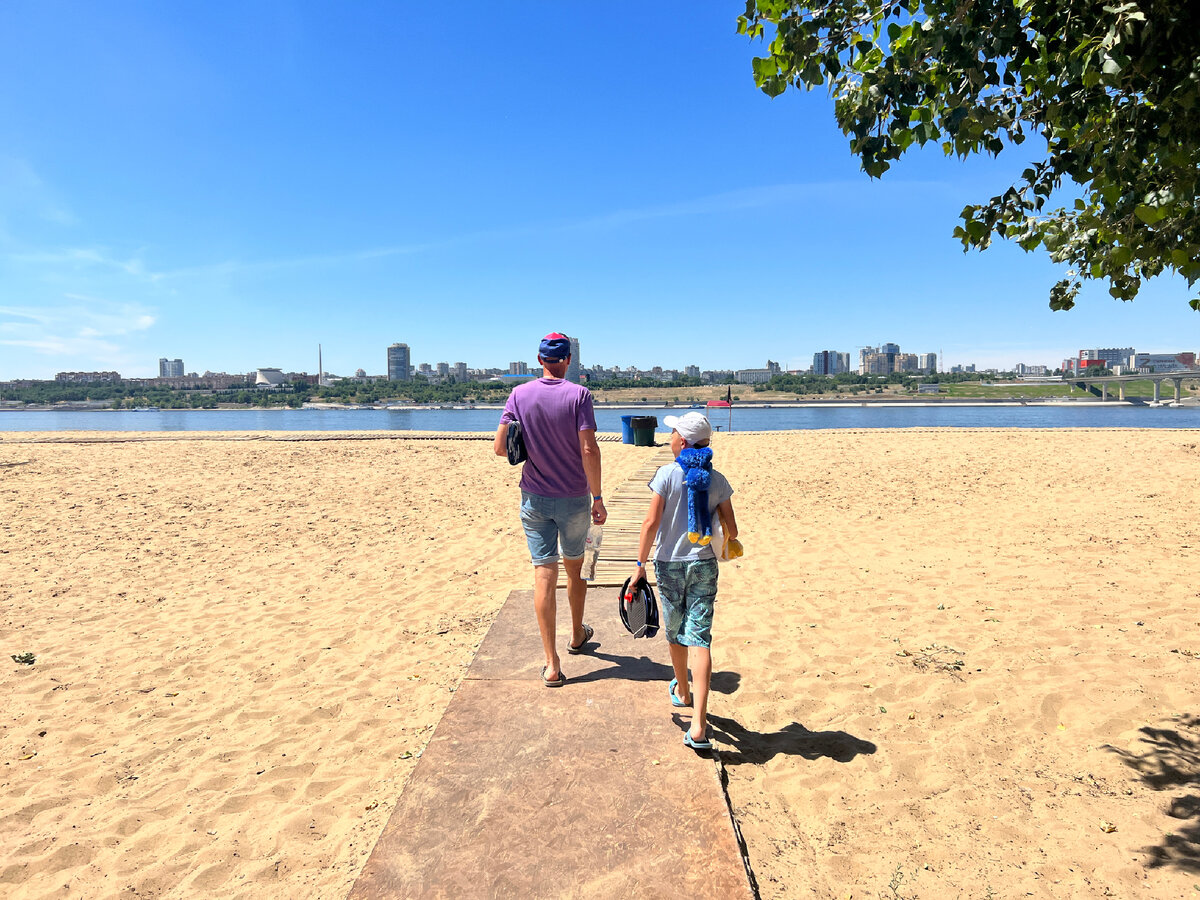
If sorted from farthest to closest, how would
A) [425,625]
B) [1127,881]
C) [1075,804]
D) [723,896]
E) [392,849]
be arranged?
[425,625]
[1075,804]
[1127,881]
[392,849]
[723,896]

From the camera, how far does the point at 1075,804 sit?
9.84ft

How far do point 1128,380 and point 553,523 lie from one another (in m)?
135

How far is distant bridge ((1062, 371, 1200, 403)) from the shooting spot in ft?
302

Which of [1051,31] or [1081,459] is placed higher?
[1051,31]

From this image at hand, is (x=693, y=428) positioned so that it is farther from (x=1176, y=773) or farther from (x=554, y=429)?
(x=1176, y=773)

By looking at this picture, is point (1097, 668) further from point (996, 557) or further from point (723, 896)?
point (723, 896)

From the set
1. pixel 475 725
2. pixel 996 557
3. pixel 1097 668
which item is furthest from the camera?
pixel 996 557

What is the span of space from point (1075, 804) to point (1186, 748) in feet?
3.24

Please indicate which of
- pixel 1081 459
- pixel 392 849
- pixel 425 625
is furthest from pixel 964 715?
pixel 1081 459

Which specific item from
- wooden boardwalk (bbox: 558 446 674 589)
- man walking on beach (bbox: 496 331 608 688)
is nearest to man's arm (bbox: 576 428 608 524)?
man walking on beach (bbox: 496 331 608 688)

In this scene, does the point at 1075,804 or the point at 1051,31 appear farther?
the point at 1075,804

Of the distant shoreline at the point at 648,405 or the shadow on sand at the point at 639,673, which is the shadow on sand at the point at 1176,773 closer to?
the shadow on sand at the point at 639,673

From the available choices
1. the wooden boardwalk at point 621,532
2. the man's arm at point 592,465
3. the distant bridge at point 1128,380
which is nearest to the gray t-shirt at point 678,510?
the man's arm at point 592,465

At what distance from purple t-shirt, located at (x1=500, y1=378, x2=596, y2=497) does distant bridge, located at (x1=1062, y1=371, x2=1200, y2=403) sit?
117 m
